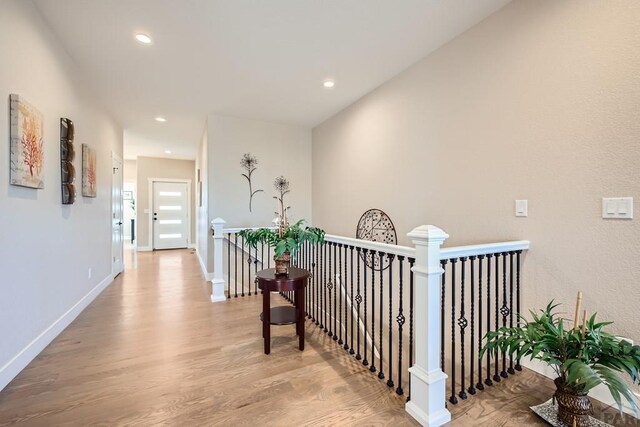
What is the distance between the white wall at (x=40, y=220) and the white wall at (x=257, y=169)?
1.58 metres

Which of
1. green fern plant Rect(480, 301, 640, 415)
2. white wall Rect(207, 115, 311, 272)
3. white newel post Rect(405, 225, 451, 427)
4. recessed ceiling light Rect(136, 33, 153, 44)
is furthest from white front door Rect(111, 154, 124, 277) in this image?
green fern plant Rect(480, 301, 640, 415)

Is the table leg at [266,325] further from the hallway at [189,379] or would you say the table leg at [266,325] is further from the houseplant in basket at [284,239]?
the houseplant in basket at [284,239]

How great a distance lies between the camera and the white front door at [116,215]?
470cm

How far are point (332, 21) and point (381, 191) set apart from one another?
192cm

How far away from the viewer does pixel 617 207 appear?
1.65 m

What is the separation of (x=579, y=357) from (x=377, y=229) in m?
2.38

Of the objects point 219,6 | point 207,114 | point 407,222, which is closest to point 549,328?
point 407,222

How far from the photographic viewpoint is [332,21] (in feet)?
7.79

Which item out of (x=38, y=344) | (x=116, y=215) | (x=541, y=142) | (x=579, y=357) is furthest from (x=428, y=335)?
(x=116, y=215)

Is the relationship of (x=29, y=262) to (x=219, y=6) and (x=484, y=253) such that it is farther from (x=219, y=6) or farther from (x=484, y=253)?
(x=484, y=253)

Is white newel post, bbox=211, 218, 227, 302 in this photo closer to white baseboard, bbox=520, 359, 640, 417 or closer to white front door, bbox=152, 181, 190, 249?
white baseboard, bbox=520, 359, 640, 417

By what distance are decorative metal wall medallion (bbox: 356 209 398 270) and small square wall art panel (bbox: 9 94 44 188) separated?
3.03 meters

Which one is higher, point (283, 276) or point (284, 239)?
point (284, 239)

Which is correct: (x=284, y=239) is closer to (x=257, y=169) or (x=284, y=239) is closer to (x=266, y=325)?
(x=266, y=325)
